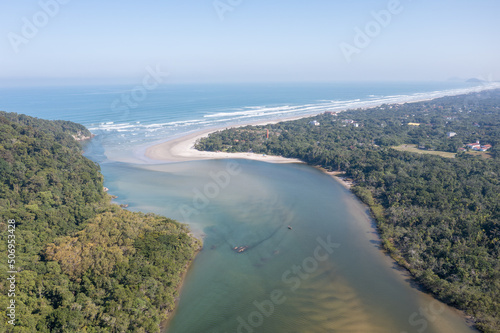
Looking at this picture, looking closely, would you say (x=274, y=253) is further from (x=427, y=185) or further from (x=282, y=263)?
(x=427, y=185)

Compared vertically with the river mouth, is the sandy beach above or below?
above

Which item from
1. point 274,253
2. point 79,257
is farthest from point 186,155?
point 79,257

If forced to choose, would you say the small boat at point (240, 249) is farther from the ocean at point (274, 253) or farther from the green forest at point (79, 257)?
the green forest at point (79, 257)

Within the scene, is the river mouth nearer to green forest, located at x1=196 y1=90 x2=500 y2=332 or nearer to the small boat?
the small boat

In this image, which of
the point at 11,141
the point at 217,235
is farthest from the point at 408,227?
the point at 11,141

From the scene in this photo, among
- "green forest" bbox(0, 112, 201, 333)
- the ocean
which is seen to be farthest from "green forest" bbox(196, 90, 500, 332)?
"green forest" bbox(0, 112, 201, 333)

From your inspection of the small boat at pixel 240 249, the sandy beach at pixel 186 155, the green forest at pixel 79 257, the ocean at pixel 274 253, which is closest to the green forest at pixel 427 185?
the ocean at pixel 274 253
